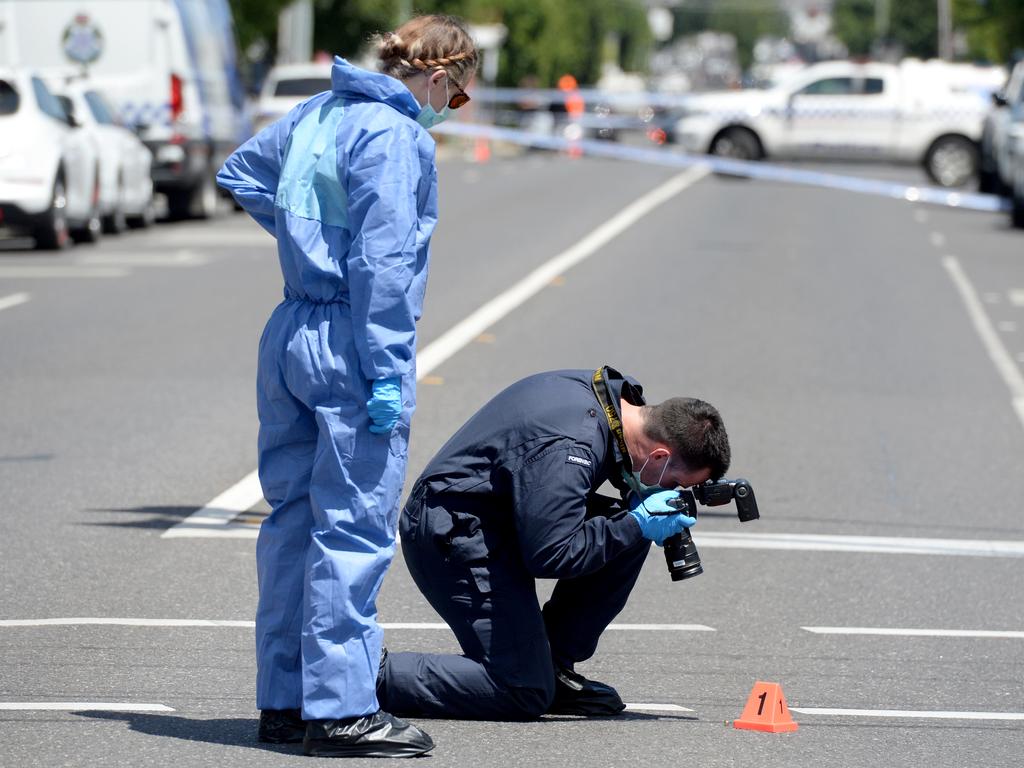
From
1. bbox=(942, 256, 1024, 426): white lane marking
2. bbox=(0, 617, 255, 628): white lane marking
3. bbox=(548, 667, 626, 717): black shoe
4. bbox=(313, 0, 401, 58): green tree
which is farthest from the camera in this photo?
bbox=(313, 0, 401, 58): green tree

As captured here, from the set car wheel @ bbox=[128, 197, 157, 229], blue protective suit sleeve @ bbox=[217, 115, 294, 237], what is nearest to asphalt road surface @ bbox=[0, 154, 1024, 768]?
blue protective suit sleeve @ bbox=[217, 115, 294, 237]

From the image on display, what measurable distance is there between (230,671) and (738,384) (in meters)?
7.20

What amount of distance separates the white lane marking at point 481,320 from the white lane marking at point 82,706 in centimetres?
245

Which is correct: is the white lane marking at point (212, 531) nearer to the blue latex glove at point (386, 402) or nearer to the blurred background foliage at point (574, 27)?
the blurred background foliage at point (574, 27)

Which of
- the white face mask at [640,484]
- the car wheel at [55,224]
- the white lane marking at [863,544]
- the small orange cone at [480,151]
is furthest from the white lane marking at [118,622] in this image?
the small orange cone at [480,151]

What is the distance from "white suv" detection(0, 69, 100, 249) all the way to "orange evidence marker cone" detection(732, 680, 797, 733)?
1610 cm

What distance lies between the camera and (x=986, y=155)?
32531mm

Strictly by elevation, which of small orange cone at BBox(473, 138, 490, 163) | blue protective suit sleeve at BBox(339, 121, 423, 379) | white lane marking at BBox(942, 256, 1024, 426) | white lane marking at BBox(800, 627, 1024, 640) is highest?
blue protective suit sleeve at BBox(339, 121, 423, 379)

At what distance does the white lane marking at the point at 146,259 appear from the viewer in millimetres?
20578

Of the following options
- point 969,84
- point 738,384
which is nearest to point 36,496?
point 738,384

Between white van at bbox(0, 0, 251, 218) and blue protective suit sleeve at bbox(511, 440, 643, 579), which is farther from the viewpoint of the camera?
white van at bbox(0, 0, 251, 218)

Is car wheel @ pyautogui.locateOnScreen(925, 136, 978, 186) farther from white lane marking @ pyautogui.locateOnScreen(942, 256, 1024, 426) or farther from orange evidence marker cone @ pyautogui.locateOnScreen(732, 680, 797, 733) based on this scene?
orange evidence marker cone @ pyautogui.locateOnScreen(732, 680, 797, 733)

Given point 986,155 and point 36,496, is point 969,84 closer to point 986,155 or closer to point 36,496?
point 986,155

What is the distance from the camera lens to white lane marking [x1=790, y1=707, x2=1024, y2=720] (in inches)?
228
